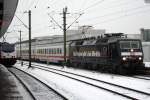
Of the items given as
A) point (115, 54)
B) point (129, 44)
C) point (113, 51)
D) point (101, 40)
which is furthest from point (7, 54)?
point (129, 44)

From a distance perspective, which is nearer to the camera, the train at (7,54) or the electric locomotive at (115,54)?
the electric locomotive at (115,54)

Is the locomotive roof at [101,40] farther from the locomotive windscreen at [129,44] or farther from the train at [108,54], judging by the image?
the locomotive windscreen at [129,44]

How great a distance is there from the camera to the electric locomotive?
22.9 m

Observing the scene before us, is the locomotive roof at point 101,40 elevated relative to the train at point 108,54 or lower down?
elevated

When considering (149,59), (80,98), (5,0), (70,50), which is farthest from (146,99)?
(149,59)

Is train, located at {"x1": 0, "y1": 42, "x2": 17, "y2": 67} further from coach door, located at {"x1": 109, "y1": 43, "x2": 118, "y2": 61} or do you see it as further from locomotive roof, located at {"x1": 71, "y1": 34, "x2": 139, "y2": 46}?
coach door, located at {"x1": 109, "y1": 43, "x2": 118, "y2": 61}

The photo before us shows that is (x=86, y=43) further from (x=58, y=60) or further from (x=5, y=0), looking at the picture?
(x=5, y=0)

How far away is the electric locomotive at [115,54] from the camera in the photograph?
Result: 22891 millimetres

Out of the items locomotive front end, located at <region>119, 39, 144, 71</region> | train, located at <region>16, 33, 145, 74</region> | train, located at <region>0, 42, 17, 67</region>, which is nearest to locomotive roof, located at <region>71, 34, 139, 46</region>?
train, located at <region>16, 33, 145, 74</region>

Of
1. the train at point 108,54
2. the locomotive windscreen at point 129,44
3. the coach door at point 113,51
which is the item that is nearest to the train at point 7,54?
the train at point 108,54

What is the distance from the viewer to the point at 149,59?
145 feet

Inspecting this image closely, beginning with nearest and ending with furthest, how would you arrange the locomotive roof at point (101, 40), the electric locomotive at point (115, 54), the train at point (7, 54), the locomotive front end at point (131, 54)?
1. the locomotive front end at point (131, 54)
2. the electric locomotive at point (115, 54)
3. the locomotive roof at point (101, 40)
4. the train at point (7, 54)

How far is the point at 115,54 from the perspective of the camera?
2358 cm

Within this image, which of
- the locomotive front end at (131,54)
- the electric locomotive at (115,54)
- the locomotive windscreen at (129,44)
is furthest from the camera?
the locomotive windscreen at (129,44)
